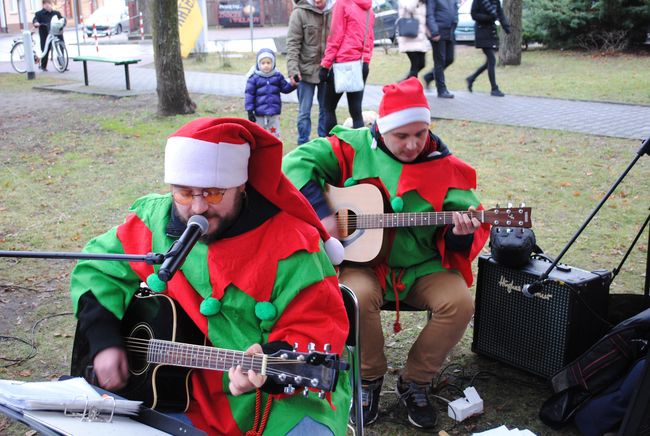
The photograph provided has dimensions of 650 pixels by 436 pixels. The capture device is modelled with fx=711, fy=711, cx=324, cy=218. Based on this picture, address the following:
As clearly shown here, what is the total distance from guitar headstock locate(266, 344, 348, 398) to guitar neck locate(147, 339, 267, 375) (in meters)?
0.06

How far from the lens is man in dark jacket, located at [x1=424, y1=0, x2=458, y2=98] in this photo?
1088 cm

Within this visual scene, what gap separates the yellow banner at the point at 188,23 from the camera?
55.9 feet

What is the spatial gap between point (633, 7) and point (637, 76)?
356 cm

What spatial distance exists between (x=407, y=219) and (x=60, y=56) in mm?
14871

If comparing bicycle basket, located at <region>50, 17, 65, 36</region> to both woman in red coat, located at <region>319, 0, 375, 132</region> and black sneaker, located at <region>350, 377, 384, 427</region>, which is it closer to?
woman in red coat, located at <region>319, 0, 375, 132</region>

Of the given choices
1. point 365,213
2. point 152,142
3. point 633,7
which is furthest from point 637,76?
point 365,213

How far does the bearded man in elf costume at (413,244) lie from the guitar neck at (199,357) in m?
1.13

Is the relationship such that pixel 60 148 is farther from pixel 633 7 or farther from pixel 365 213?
pixel 633 7

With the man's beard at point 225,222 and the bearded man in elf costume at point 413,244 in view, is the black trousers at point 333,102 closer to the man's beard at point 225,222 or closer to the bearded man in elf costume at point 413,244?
the bearded man in elf costume at point 413,244

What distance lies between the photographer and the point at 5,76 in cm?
1573

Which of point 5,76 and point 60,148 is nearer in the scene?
point 60,148

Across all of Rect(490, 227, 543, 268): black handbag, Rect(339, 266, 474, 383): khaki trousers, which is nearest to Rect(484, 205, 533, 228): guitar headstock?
Rect(490, 227, 543, 268): black handbag

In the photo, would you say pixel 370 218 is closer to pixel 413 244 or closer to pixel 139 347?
pixel 413 244

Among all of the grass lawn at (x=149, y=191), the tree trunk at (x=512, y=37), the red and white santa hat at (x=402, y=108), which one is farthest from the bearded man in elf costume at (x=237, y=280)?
the tree trunk at (x=512, y=37)
